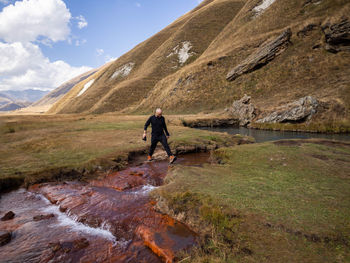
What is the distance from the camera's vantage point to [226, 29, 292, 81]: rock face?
4391 cm

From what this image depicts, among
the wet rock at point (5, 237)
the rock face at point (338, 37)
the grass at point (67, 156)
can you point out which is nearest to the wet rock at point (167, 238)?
the wet rock at point (5, 237)

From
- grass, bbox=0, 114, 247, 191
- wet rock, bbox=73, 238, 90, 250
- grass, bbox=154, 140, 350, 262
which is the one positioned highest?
grass, bbox=0, 114, 247, 191

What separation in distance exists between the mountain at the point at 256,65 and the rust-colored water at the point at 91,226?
25074 mm

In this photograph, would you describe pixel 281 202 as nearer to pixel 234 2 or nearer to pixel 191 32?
pixel 191 32

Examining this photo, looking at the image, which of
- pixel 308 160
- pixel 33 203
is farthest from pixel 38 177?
pixel 308 160

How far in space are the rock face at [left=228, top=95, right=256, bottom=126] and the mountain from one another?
4.20ft

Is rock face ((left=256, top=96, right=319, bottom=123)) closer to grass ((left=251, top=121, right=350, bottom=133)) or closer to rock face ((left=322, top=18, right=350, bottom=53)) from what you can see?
grass ((left=251, top=121, right=350, bottom=133))

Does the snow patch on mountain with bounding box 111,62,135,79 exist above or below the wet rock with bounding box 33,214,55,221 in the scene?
above

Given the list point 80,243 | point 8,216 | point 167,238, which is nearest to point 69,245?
point 80,243

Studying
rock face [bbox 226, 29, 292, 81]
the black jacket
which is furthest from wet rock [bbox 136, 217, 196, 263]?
rock face [bbox 226, 29, 292, 81]

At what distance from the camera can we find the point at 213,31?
87.1 meters

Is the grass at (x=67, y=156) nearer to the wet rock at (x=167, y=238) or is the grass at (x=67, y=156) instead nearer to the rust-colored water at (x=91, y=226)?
the rust-colored water at (x=91, y=226)

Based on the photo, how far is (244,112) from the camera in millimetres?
32438

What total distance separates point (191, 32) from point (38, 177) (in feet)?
299
